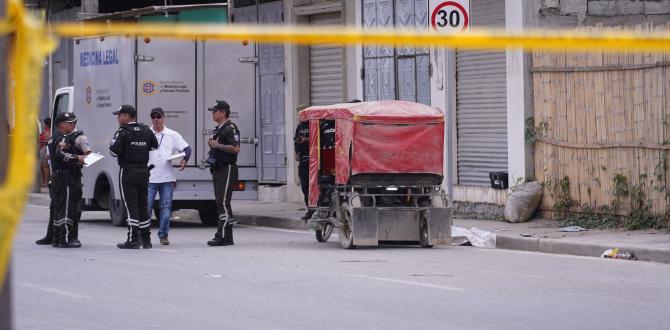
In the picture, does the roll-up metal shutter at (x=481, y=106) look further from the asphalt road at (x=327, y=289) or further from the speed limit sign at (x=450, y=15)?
the asphalt road at (x=327, y=289)

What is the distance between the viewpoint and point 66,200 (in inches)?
651

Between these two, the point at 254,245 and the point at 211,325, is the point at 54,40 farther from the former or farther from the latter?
the point at 254,245

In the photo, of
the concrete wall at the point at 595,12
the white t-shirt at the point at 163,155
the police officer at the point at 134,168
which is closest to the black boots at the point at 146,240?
the police officer at the point at 134,168

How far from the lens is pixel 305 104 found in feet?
83.0

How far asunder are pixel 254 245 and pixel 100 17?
6491 mm

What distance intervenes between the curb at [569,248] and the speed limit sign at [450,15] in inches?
110

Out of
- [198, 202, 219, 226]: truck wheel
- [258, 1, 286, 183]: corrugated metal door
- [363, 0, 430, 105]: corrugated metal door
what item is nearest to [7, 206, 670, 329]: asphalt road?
[198, 202, 219, 226]: truck wheel

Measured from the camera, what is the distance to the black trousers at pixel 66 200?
16.5m

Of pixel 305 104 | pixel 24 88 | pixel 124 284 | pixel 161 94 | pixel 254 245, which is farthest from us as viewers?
pixel 305 104

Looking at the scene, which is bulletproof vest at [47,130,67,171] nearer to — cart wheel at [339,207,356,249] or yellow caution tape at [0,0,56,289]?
cart wheel at [339,207,356,249]

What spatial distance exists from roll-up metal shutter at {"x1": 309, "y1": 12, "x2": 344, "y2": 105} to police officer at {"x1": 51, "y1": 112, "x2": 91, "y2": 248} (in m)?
8.58

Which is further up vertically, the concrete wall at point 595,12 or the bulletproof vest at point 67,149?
the concrete wall at point 595,12

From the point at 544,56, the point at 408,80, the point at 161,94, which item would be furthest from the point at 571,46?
the point at 408,80

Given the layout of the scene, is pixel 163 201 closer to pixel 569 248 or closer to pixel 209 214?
pixel 209 214
